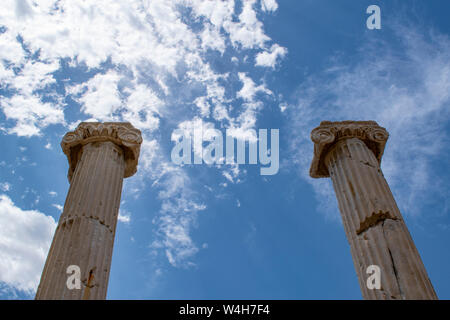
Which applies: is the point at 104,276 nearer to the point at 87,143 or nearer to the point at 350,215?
the point at 87,143

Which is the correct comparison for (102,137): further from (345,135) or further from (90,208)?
(345,135)

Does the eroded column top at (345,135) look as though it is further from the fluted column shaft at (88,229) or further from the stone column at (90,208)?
the fluted column shaft at (88,229)

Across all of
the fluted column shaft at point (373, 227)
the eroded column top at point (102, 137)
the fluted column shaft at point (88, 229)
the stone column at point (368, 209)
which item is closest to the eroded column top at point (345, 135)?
the stone column at point (368, 209)

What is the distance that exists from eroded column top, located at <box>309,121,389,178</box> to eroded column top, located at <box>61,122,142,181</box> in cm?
651


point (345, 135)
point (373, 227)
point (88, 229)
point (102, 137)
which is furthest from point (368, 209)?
point (102, 137)

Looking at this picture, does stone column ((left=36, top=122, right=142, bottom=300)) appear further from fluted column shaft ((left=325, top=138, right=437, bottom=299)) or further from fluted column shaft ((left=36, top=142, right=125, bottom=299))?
fluted column shaft ((left=325, top=138, right=437, bottom=299))

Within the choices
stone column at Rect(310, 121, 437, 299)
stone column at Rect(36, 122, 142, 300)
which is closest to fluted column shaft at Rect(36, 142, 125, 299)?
stone column at Rect(36, 122, 142, 300)

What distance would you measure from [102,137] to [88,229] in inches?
173

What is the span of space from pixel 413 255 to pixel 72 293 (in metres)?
8.68

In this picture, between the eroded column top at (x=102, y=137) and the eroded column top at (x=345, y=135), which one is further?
the eroded column top at (x=345, y=135)

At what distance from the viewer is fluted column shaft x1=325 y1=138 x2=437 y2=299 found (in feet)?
35.8

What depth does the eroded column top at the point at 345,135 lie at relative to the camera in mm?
15695
